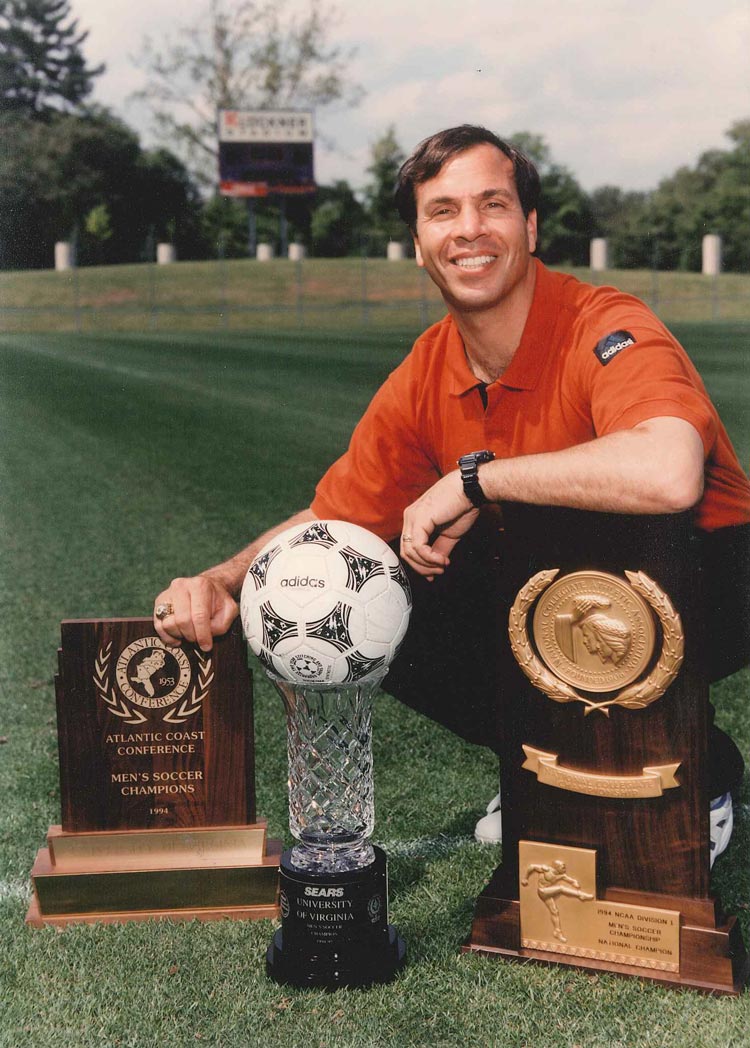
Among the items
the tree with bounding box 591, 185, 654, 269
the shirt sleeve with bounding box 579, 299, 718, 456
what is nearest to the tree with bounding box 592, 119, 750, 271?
the tree with bounding box 591, 185, 654, 269

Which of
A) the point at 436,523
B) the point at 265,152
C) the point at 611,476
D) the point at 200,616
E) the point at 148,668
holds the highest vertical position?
the point at 265,152

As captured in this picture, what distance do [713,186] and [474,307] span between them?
2269 cm

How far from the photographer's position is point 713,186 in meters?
23.1

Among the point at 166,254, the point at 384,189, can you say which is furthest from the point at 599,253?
the point at 166,254

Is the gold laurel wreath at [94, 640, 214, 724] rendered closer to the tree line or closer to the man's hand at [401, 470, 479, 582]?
the man's hand at [401, 470, 479, 582]

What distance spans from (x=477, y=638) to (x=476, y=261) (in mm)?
807

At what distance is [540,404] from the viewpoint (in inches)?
91.0

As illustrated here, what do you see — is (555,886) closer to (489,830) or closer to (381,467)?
(489,830)

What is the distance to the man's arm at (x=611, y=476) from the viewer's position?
1.84 meters

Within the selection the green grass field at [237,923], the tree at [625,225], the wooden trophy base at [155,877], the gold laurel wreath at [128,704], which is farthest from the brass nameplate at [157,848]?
the tree at [625,225]

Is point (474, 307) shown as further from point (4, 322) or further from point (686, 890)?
point (4, 322)

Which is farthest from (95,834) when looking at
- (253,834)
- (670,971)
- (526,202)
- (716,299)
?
(716,299)

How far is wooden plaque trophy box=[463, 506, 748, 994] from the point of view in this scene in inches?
72.6

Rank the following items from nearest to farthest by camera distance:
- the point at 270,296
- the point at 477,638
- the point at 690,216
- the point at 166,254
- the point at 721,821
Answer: the point at 721,821
the point at 477,638
the point at 690,216
the point at 270,296
the point at 166,254
